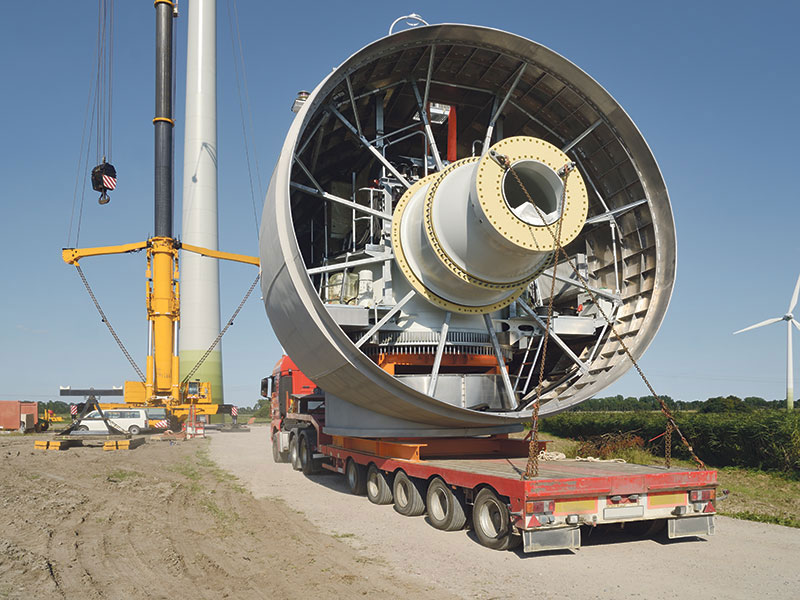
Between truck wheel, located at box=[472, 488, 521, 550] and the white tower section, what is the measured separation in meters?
36.1

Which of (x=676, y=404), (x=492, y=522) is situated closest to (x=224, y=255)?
(x=492, y=522)

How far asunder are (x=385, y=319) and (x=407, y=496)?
2.81 m

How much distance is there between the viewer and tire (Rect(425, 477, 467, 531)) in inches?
351

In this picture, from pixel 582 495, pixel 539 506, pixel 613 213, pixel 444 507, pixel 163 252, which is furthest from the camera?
pixel 163 252

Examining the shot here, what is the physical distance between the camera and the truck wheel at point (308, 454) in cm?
1581

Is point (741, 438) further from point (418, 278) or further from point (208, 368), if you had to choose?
point (208, 368)

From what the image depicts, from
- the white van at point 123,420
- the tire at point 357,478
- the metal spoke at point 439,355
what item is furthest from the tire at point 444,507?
the white van at point 123,420

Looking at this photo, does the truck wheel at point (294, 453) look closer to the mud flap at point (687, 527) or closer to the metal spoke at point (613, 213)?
the metal spoke at point (613, 213)

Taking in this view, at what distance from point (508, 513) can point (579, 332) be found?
492cm

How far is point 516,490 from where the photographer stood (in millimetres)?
7352

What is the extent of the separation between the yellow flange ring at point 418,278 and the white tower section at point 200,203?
109ft

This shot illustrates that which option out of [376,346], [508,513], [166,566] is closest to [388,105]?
[376,346]

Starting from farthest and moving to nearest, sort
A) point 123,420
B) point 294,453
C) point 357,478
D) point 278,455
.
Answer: point 123,420
point 278,455
point 294,453
point 357,478

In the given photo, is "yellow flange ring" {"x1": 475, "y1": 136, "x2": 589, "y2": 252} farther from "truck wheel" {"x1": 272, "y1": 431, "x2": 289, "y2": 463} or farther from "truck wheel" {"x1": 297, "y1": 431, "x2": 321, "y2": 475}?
"truck wheel" {"x1": 272, "y1": 431, "x2": 289, "y2": 463}
